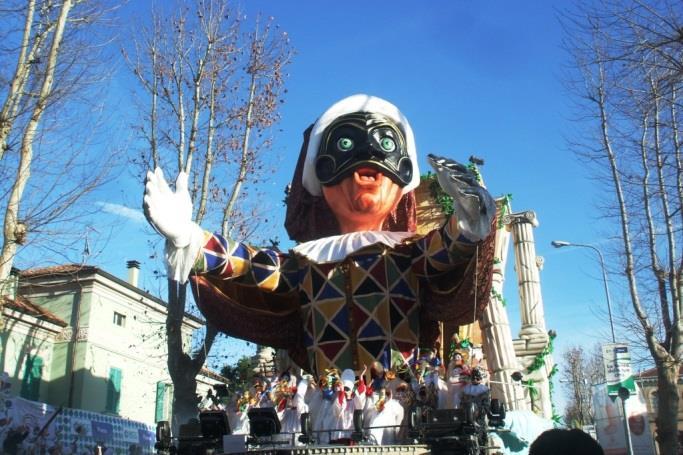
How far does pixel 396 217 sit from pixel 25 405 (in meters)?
7.60

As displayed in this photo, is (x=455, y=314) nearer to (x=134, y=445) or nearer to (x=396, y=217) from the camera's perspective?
(x=396, y=217)

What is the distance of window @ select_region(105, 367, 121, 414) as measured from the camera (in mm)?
22281

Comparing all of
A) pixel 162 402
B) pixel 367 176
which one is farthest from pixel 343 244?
pixel 162 402

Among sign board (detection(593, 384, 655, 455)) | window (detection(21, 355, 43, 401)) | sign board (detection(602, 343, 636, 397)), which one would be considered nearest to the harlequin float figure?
sign board (detection(602, 343, 636, 397))

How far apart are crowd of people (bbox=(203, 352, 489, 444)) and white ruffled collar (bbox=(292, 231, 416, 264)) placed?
57.1 inches

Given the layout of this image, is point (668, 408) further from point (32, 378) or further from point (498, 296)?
point (32, 378)

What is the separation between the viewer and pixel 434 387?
7.89m

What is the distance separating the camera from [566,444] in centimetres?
216

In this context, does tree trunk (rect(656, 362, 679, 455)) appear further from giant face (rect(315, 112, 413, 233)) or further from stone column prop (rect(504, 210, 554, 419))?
giant face (rect(315, 112, 413, 233))

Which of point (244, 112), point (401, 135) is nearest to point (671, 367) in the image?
point (401, 135)

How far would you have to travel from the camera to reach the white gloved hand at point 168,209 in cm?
822

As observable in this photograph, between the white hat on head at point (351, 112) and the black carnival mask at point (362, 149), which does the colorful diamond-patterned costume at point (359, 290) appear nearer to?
the black carnival mask at point (362, 149)

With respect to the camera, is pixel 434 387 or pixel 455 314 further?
pixel 455 314

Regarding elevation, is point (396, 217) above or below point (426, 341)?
above
